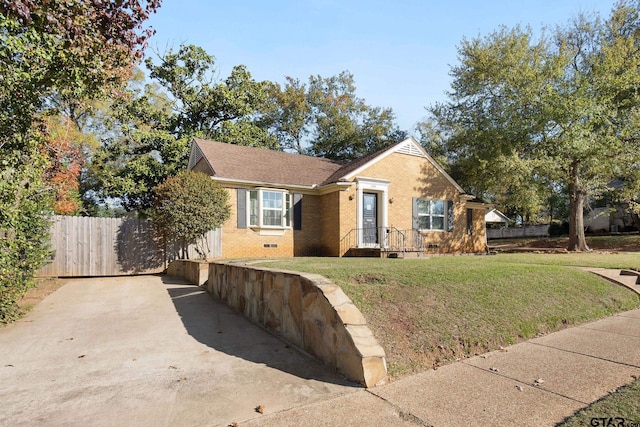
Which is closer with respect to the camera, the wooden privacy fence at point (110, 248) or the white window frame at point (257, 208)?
the wooden privacy fence at point (110, 248)

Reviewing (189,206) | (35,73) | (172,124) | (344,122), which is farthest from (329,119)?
(35,73)

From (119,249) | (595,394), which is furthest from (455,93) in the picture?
(595,394)

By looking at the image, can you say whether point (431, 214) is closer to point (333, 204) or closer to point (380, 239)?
point (380, 239)

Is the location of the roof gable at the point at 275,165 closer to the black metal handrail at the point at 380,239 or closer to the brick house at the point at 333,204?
the brick house at the point at 333,204

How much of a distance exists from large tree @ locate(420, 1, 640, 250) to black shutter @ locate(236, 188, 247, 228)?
11917 millimetres

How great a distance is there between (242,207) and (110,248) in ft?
14.7

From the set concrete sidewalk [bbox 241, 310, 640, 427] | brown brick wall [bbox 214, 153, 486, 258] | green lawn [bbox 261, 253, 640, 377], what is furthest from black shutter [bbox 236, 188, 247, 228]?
concrete sidewalk [bbox 241, 310, 640, 427]

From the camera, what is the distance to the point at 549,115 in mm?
16781

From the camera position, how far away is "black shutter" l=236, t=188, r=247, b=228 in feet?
44.5

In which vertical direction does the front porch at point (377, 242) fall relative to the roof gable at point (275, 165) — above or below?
below

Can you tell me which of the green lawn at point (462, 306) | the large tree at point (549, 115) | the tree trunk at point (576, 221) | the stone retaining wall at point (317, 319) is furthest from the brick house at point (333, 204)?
the stone retaining wall at point (317, 319)

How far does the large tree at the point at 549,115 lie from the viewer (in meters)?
16.8

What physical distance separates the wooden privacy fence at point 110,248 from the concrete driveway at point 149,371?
5078 millimetres

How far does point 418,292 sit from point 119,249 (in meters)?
10.4
